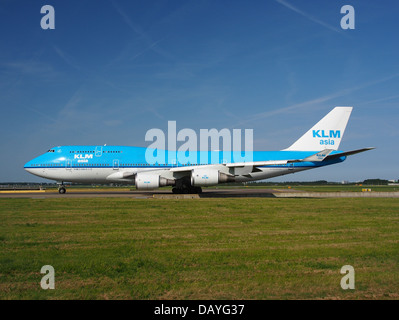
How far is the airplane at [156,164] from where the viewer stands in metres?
28.6

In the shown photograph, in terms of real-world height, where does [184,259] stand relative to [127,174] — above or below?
below

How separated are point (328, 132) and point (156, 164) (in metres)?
18.6

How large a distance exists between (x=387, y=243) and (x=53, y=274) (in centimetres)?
861

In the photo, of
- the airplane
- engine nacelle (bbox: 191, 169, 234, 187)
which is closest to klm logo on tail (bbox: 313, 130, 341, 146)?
the airplane

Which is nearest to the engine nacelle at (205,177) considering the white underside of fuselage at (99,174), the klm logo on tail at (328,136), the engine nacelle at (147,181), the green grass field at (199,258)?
the engine nacelle at (147,181)

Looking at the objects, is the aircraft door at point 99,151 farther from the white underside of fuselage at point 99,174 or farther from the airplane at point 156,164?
the white underside of fuselage at point 99,174

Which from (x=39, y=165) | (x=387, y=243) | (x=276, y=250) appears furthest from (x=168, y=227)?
(x=39, y=165)

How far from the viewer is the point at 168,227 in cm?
1098

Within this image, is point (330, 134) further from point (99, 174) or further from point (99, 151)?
point (99, 174)

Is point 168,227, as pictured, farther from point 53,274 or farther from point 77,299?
point 77,299

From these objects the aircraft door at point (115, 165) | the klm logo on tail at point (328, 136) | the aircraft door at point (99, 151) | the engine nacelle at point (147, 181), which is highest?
the klm logo on tail at point (328, 136)

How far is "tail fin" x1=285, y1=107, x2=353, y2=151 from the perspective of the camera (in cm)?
3238

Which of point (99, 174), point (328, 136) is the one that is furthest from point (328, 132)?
point (99, 174)

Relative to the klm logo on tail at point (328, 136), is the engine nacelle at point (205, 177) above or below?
below
